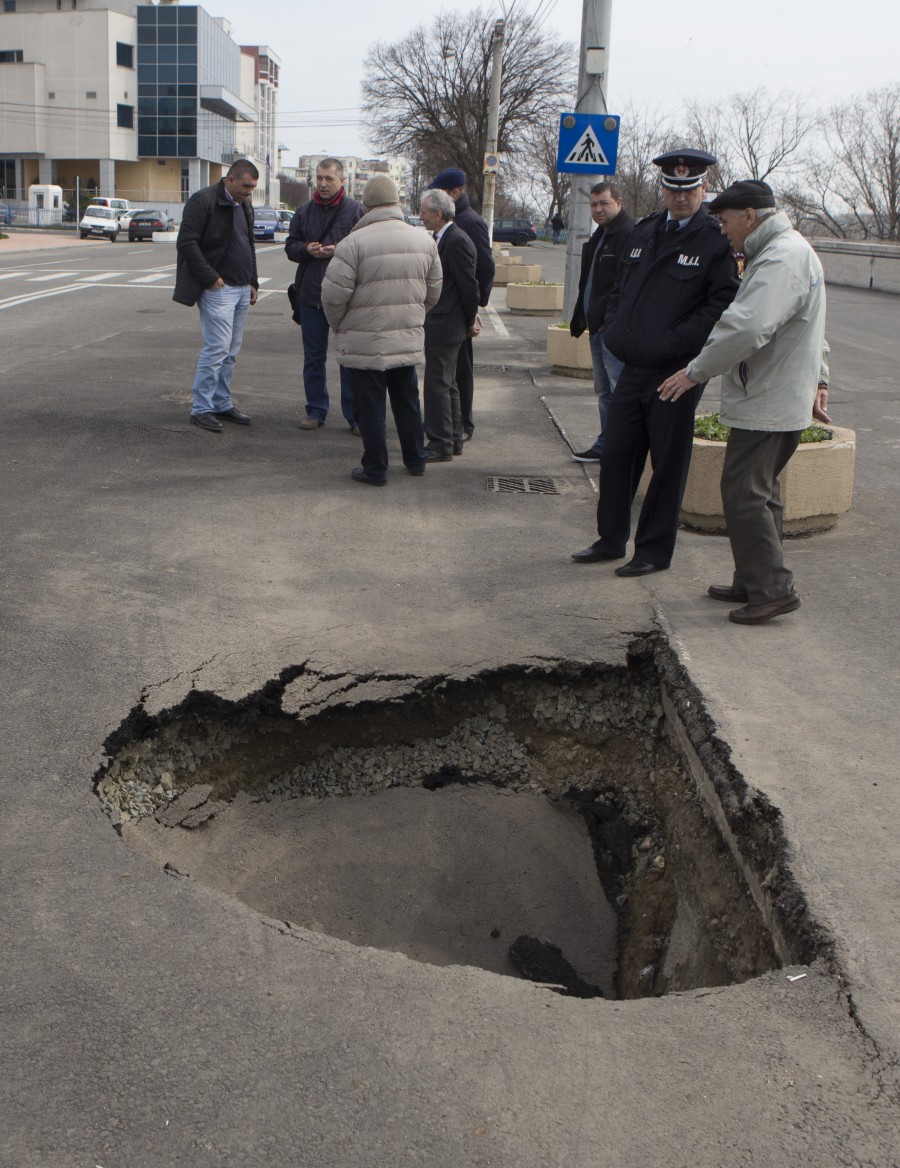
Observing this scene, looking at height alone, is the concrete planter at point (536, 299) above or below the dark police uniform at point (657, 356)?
above

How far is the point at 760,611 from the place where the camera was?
5.17 metres

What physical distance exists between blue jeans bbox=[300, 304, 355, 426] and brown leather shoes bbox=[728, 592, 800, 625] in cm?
465

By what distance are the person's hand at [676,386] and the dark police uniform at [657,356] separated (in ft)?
1.03

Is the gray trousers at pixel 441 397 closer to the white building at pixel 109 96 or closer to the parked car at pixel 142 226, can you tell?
the parked car at pixel 142 226

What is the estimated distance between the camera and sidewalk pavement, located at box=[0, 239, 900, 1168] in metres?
2.29

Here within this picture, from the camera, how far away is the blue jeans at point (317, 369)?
28.9ft

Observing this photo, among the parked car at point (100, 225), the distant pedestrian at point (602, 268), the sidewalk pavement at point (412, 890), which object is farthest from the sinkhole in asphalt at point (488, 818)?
the parked car at point (100, 225)

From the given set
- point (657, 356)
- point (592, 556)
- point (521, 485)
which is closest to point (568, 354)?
point (521, 485)

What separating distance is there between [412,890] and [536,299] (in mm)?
19154

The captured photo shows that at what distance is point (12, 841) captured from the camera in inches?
126

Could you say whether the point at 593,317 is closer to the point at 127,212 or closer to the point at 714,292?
the point at 714,292

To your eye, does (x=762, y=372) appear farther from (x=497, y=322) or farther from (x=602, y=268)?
(x=497, y=322)

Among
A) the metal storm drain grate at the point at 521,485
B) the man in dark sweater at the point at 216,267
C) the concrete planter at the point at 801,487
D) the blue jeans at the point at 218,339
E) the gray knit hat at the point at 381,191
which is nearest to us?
the concrete planter at the point at 801,487

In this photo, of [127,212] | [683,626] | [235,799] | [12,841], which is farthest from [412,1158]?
[127,212]
